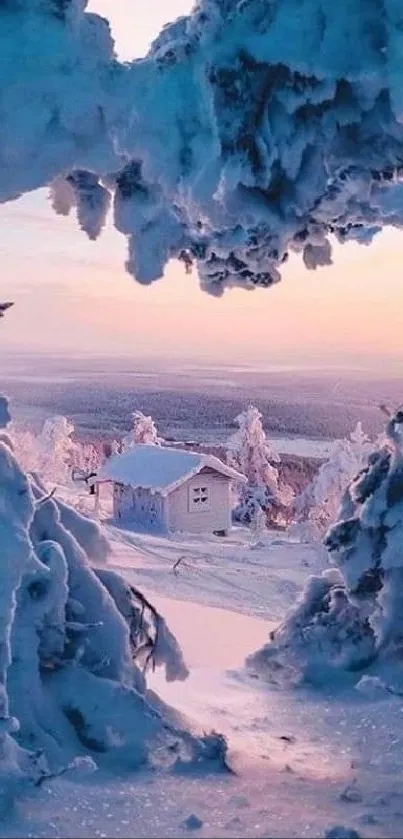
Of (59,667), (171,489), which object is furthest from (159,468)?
(59,667)

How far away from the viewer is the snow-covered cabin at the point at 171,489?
33.4 metres

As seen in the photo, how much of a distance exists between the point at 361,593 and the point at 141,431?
122ft

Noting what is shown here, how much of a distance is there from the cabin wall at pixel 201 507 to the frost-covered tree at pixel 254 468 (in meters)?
6.45

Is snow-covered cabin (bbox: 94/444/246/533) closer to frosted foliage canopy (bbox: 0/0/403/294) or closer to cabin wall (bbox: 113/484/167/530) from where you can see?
cabin wall (bbox: 113/484/167/530)

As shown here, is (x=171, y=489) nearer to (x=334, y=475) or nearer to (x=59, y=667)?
(x=334, y=475)

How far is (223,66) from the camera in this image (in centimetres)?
586

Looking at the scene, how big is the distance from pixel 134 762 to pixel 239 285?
3158 mm

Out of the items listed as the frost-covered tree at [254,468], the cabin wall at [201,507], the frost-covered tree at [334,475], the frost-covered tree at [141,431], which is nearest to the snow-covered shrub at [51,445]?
the frost-covered tree at [141,431]

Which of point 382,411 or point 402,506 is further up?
point 382,411

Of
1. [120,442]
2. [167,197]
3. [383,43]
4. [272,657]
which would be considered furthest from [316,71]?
[120,442]

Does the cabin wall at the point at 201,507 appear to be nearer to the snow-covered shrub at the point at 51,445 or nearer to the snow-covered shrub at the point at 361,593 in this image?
the snow-covered shrub at the point at 51,445

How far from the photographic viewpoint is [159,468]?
111 feet

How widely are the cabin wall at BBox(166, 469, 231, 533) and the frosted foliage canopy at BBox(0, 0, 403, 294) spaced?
2743 cm

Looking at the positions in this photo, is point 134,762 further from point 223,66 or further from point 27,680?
point 223,66
